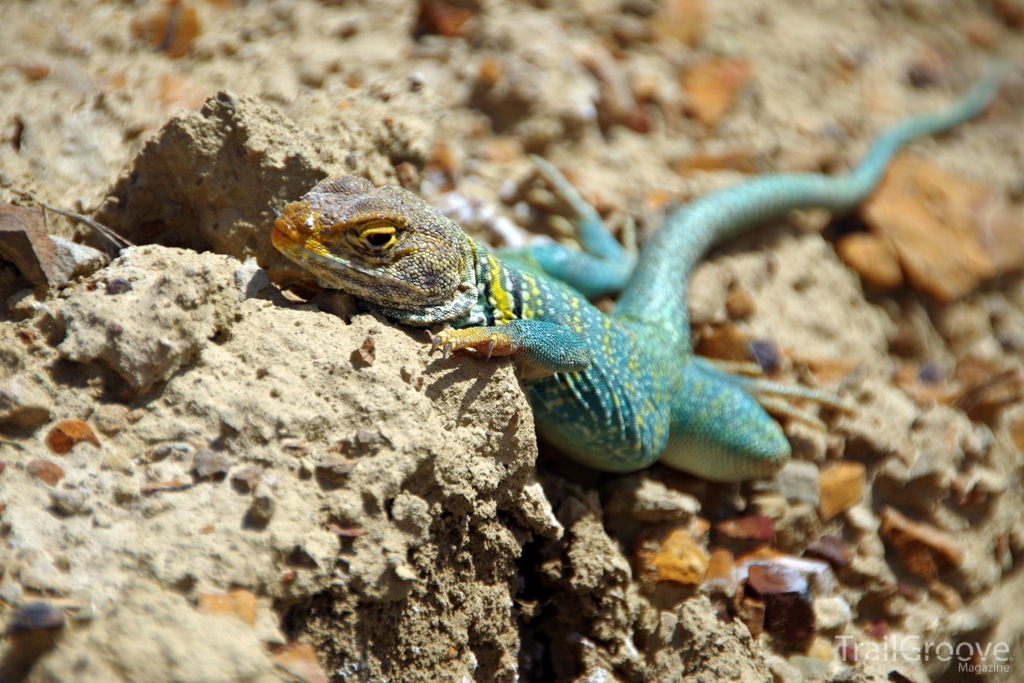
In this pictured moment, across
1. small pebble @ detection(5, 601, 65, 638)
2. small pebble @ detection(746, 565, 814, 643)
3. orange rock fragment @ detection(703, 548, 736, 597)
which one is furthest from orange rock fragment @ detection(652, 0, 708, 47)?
small pebble @ detection(5, 601, 65, 638)

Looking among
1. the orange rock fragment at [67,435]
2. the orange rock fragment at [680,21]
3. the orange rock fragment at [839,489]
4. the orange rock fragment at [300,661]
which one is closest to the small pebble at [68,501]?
the orange rock fragment at [67,435]

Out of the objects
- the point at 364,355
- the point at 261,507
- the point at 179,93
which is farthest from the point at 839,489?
the point at 179,93

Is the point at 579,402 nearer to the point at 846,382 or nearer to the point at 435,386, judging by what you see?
the point at 435,386

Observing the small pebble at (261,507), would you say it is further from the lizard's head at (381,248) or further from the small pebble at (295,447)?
the lizard's head at (381,248)

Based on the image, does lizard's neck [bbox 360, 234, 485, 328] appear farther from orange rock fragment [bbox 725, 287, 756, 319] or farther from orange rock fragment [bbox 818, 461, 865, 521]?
orange rock fragment [bbox 818, 461, 865, 521]

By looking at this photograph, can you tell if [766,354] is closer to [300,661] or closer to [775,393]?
[775,393]

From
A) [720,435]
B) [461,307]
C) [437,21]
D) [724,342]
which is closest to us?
[461,307]

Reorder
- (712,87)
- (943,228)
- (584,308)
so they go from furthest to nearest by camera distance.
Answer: (712,87) < (943,228) < (584,308)
